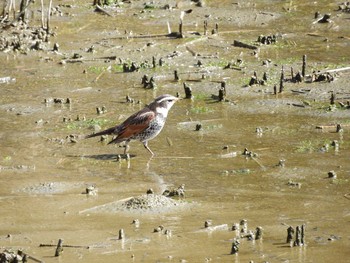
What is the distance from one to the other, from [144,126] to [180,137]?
25.8 inches

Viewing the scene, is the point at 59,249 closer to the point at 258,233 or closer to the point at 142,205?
the point at 142,205

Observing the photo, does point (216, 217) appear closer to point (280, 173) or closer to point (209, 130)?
point (280, 173)

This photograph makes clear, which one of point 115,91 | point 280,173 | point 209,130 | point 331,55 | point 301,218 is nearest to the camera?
point 301,218

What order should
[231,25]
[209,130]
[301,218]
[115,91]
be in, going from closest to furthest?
[301,218] < [209,130] < [115,91] < [231,25]

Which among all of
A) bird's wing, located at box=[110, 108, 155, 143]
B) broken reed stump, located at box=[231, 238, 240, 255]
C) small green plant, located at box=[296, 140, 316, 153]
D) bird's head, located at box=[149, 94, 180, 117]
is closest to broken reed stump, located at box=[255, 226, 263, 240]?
broken reed stump, located at box=[231, 238, 240, 255]

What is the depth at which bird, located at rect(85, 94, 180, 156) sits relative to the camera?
38.7 ft

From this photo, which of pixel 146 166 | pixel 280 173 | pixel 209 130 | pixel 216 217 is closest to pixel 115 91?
pixel 209 130

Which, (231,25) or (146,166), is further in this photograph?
(231,25)

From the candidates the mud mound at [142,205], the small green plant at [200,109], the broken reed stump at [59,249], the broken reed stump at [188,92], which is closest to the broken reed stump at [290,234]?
the mud mound at [142,205]

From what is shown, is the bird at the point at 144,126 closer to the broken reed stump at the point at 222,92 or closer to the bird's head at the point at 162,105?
the bird's head at the point at 162,105

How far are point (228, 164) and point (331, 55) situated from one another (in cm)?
530

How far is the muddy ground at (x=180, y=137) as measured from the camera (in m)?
8.66

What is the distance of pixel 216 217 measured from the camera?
9.19 metres

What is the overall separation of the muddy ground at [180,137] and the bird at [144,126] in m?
0.19
